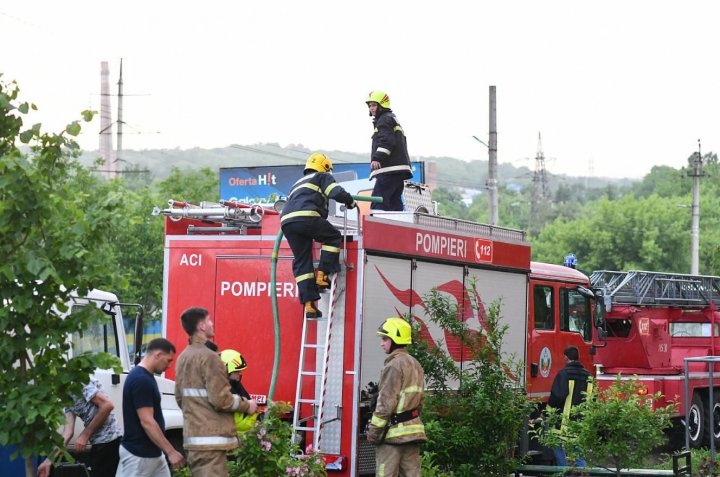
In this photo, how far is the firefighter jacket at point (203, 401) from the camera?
845cm

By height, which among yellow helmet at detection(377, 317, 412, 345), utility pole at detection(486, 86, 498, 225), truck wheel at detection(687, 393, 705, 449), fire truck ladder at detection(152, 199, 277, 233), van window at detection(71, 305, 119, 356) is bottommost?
truck wheel at detection(687, 393, 705, 449)

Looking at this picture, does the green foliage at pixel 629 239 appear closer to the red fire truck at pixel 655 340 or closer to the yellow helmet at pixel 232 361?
the red fire truck at pixel 655 340

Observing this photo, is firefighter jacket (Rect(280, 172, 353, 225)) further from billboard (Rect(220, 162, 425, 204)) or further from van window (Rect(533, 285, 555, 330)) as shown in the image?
billboard (Rect(220, 162, 425, 204))

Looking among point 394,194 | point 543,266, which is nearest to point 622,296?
point 543,266

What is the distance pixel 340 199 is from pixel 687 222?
65605 mm

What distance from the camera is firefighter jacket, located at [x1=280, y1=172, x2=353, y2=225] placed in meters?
10.9

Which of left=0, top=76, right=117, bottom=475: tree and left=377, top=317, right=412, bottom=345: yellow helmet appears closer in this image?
left=0, top=76, right=117, bottom=475: tree

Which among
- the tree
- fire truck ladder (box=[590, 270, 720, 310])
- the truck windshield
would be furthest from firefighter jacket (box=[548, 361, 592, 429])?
the tree

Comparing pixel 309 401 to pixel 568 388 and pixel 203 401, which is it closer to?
pixel 203 401

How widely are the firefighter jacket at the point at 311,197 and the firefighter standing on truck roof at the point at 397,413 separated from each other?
1559mm

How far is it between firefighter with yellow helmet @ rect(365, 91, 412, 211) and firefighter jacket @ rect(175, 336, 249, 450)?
216 inches

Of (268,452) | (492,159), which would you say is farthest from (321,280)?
(492,159)

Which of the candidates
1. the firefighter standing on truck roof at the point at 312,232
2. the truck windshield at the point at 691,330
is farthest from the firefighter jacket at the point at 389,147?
the truck windshield at the point at 691,330

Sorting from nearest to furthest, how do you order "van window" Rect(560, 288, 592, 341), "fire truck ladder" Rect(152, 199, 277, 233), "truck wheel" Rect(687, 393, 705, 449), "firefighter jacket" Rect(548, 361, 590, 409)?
"fire truck ladder" Rect(152, 199, 277, 233), "firefighter jacket" Rect(548, 361, 590, 409), "van window" Rect(560, 288, 592, 341), "truck wheel" Rect(687, 393, 705, 449)
